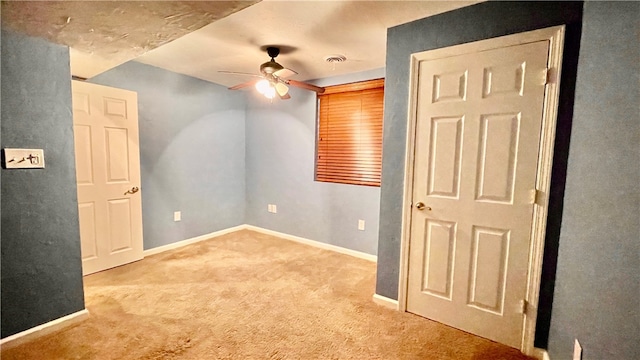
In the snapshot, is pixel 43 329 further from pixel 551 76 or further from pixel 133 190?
pixel 551 76

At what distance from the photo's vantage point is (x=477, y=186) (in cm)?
188

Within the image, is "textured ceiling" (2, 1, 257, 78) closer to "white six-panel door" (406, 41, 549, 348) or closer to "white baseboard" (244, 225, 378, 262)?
"white six-panel door" (406, 41, 549, 348)

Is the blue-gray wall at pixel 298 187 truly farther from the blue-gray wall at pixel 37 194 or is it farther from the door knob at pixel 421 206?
the blue-gray wall at pixel 37 194

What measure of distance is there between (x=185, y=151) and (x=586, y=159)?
3.94 meters

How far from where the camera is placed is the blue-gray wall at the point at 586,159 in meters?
0.98

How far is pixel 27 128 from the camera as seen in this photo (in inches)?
68.3

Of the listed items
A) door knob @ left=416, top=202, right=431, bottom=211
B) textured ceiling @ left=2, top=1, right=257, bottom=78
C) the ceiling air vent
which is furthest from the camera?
the ceiling air vent

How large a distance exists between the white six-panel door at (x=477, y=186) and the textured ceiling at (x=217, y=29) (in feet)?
1.75

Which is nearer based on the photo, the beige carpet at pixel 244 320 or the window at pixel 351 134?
the beige carpet at pixel 244 320

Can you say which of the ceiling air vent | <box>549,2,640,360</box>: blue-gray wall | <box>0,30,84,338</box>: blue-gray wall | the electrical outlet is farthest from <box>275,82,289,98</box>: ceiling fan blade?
the electrical outlet

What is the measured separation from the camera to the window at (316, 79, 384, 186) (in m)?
3.30

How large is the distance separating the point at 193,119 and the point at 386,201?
2913 millimetres

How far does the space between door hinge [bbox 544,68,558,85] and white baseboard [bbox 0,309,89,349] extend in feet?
11.6

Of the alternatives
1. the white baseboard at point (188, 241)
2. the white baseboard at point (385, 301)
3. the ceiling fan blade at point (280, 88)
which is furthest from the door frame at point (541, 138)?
the white baseboard at point (188, 241)
